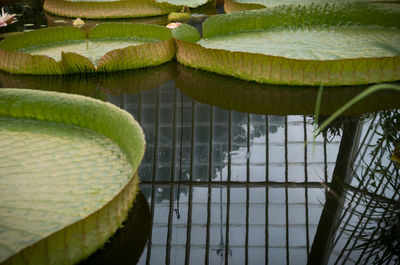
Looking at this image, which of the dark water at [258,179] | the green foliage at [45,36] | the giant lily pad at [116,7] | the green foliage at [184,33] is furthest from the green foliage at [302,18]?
the giant lily pad at [116,7]

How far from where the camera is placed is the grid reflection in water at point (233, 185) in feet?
3.91

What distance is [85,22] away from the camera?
157 inches

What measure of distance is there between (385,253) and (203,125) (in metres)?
0.98

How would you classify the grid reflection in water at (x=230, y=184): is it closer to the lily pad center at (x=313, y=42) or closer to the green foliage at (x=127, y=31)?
Result: the lily pad center at (x=313, y=42)

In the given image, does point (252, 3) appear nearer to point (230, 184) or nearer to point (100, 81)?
point (100, 81)

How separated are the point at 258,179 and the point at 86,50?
166 cm

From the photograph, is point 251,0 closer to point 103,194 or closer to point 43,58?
point 43,58

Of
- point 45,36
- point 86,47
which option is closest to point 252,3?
point 86,47

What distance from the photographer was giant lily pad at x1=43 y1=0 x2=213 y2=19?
3.95 metres

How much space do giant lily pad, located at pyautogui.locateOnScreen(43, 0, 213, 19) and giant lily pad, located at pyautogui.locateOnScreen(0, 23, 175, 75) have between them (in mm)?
1027

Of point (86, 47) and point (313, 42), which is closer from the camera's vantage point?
point (313, 42)

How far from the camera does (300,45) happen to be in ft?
8.61

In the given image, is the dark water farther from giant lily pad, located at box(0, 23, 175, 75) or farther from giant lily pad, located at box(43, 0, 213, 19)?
giant lily pad, located at box(43, 0, 213, 19)

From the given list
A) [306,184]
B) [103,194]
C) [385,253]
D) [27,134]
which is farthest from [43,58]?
[385,253]
